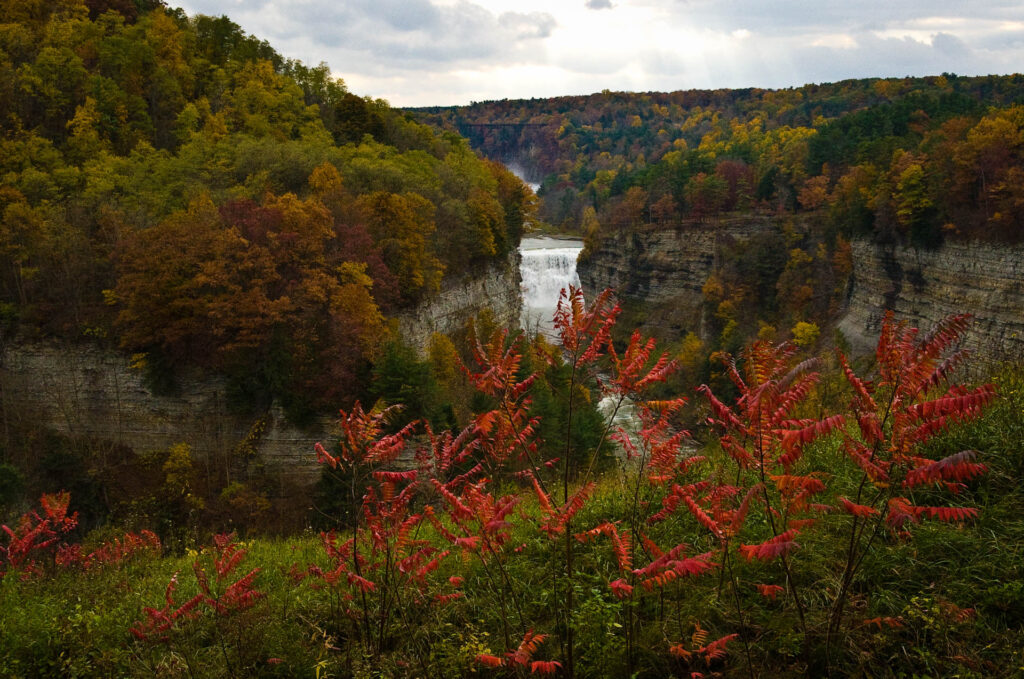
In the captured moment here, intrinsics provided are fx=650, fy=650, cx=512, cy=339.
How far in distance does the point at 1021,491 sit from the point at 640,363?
3382 mm

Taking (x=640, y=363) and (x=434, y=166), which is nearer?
(x=640, y=363)

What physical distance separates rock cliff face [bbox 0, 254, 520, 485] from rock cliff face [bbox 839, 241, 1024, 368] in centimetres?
2966

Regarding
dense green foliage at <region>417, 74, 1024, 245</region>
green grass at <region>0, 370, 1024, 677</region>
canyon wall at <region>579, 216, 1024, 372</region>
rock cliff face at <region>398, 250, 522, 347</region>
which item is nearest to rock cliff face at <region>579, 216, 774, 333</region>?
canyon wall at <region>579, 216, 1024, 372</region>

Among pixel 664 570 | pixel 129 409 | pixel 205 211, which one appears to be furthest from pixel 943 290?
pixel 664 570

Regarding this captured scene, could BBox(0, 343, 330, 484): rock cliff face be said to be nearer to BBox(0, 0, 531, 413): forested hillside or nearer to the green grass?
BBox(0, 0, 531, 413): forested hillside

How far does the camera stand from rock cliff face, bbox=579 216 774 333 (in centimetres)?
6969

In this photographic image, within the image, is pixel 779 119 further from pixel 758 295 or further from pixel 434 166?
pixel 434 166

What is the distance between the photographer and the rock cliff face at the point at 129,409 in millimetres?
24484

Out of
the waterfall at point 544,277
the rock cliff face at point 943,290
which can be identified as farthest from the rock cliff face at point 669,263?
the rock cliff face at point 943,290

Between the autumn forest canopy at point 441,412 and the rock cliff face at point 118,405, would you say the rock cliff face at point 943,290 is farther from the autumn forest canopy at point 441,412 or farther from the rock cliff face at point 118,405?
the rock cliff face at point 118,405

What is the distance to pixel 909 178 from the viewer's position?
1758 inches

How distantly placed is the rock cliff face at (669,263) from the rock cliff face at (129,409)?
4688cm

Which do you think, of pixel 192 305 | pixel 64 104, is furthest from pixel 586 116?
pixel 192 305

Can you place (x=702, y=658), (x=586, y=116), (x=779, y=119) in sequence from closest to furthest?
(x=702, y=658) < (x=779, y=119) < (x=586, y=116)
